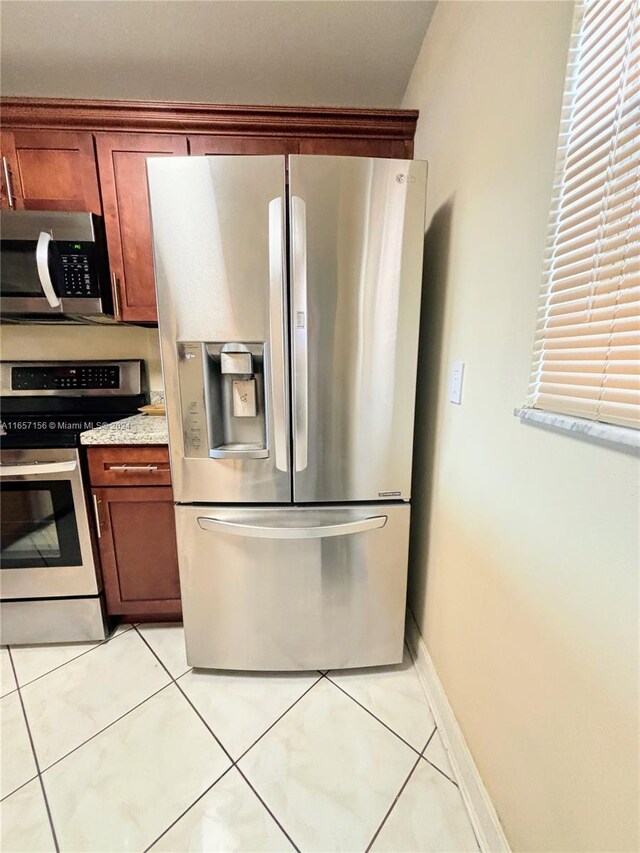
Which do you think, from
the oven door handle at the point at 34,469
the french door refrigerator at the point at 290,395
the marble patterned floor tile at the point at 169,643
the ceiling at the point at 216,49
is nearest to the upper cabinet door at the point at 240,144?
the ceiling at the point at 216,49

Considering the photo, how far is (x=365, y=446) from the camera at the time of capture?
1.25m

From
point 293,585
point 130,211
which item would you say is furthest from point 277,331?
point 130,211

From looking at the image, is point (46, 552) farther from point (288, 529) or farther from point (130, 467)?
point (288, 529)

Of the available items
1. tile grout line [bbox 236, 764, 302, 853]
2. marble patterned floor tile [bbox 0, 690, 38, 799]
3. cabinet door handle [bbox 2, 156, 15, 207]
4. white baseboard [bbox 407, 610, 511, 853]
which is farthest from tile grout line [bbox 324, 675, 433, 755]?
cabinet door handle [bbox 2, 156, 15, 207]

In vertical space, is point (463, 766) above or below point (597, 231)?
below

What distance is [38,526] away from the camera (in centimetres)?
148

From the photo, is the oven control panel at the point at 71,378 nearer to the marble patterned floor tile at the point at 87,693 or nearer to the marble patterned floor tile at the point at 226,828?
the marble patterned floor tile at the point at 87,693

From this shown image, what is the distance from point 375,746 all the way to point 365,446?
1008 millimetres

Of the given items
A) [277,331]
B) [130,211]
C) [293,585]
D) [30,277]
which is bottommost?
[293,585]

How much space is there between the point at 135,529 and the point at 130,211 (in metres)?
1.42

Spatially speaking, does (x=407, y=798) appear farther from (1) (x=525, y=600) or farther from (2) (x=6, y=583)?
(2) (x=6, y=583)

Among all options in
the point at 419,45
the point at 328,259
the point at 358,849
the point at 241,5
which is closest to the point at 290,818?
the point at 358,849

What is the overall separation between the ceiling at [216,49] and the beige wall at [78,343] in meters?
1.10

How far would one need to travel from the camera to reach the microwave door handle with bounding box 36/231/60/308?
145cm
